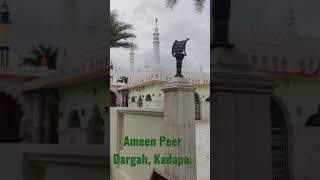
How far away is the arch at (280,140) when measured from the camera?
602 centimetres

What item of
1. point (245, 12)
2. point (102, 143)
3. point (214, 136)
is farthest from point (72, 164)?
point (245, 12)

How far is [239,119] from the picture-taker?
229 inches

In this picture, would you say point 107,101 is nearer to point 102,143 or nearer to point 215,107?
point 102,143

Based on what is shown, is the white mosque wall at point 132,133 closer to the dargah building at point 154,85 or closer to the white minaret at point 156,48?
the dargah building at point 154,85

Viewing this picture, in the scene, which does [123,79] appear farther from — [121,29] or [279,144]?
[279,144]

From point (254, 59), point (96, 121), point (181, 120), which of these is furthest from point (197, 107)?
point (96, 121)

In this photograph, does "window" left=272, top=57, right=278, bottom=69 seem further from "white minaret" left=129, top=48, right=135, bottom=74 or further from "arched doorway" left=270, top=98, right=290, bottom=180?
"white minaret" left=129, top=48, right=135, bottom=74

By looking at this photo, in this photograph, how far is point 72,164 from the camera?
559 centimetres

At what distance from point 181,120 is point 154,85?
19.4 inches

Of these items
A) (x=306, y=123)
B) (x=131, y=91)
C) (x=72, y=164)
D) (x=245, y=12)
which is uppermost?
(x=245, y=12)

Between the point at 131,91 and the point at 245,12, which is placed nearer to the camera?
the point at 131,91

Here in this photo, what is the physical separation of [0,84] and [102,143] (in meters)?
1.31

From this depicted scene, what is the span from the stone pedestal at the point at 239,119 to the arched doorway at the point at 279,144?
0.38 ft

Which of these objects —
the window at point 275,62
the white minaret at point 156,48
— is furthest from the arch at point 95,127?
the window at point 275,62
